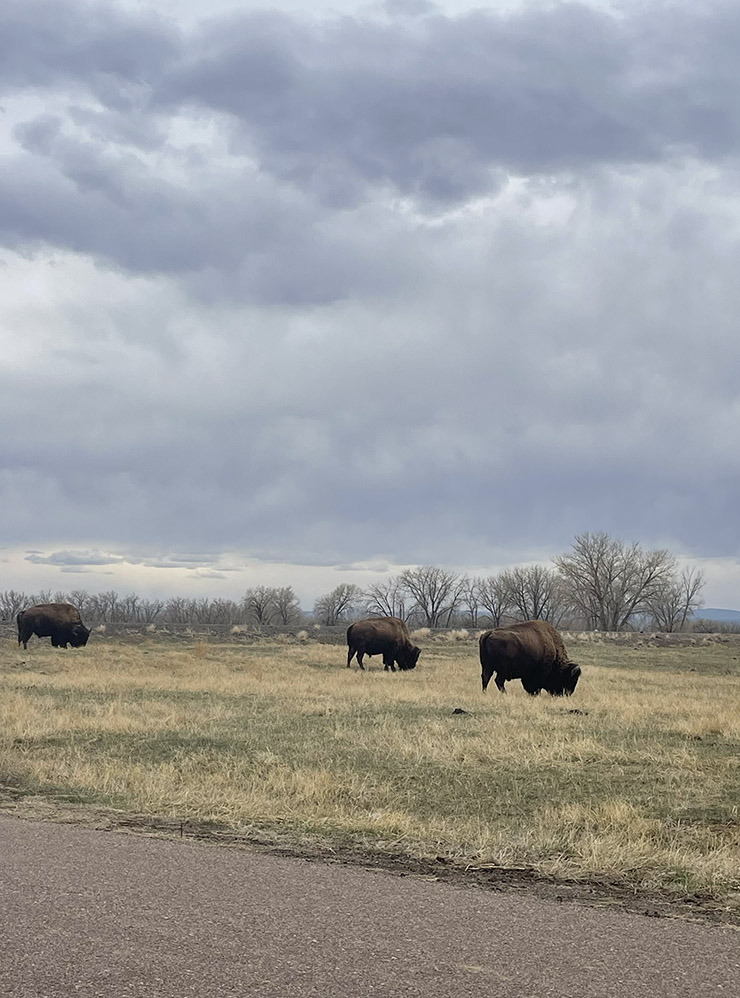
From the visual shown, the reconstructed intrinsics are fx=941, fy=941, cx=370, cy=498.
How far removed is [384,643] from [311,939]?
95.0 feet

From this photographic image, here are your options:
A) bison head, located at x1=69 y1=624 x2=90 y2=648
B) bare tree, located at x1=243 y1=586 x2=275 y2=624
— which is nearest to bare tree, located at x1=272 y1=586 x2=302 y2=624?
bare tree, located at x1=243 y1=586 x2=275 y2=624

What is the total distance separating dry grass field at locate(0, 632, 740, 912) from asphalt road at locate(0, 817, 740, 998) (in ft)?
3.95

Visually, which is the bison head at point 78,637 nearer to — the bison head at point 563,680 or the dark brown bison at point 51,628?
the dark brown bison at point 51,628

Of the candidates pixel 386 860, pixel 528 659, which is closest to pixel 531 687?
pixel 528 659

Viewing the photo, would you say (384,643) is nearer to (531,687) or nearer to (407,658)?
(407,658)

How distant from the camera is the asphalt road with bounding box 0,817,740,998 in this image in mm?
4392

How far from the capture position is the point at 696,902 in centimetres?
612

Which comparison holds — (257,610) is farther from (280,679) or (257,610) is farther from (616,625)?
(280,679)

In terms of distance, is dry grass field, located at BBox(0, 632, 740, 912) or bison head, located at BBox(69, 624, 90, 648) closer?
dry grass field, located at BBox(0, 632, 740, 912)

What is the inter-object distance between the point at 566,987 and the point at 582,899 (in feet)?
5.79

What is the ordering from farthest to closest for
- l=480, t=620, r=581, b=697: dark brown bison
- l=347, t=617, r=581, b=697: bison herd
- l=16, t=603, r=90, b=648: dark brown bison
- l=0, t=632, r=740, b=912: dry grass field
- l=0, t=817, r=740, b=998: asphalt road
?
l=16, t=603, r=90, b=648: dark brown bison < l=480, t=620, r=581, b=697: dark brown bison < l=347, t=617, r=581, b=697: bison herd < l=0, t=632, r=740, b=912: dry grass field < l=0, t=817, r=740, b=998: asphalt road

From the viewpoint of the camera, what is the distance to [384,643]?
Result: 3378cm

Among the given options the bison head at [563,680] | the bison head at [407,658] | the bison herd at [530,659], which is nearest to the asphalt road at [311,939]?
the bison head at [563,680]

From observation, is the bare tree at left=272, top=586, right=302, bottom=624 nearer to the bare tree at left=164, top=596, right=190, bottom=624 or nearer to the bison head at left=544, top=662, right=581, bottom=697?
the bare tree at left=164, top=596, right=190, bottom=624
